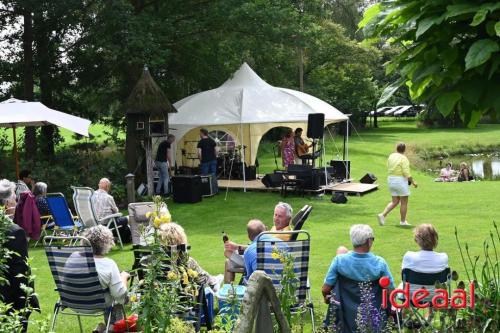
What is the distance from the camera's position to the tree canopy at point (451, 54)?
238cm

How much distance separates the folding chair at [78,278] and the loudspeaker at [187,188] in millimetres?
10361

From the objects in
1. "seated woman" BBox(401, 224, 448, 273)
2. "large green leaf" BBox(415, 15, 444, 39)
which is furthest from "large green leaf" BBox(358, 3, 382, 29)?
"seated woman" BBox(401, 224, 448, 273)

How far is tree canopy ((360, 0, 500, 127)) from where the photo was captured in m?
2.38

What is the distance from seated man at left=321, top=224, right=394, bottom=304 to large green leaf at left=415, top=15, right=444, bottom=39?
9.57 feet

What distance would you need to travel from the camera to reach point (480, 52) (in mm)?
2318

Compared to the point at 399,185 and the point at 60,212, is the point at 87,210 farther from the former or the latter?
the point at 399,185

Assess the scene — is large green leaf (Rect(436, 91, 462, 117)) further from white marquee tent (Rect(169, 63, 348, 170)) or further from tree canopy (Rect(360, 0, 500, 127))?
white marquee tent (Rect(169, 63, 348, 170))

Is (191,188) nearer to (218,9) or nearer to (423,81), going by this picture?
(218,9)

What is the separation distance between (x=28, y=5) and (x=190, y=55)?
5.58 metres

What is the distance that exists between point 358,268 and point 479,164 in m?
28.5

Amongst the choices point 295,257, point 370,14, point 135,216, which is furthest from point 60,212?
point 370,14

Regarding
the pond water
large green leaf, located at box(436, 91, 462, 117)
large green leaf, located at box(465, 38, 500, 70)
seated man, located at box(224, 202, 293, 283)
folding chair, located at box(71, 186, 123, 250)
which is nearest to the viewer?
large green leaf, located at box(465, 38, 500, 70)

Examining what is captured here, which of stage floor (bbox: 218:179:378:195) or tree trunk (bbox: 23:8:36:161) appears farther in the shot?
tree trunk (bbox: 23:8:36:161)

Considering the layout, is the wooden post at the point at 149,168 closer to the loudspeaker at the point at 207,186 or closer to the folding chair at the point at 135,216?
the loudspeaker at the point at 207,186
